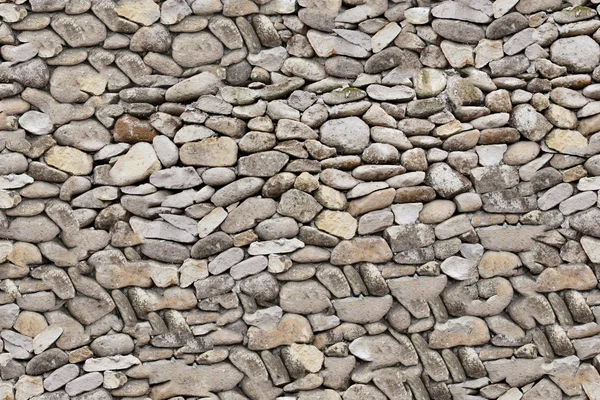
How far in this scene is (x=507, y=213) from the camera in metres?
4.29

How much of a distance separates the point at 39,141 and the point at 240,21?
1.18m

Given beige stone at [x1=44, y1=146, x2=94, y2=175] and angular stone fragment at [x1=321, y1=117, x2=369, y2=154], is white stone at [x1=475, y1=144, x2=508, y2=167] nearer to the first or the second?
angular stone fragment at [x1=321, y1=117, x2=369, y2=154]

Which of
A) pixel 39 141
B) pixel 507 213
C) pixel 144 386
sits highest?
pixel 39 141

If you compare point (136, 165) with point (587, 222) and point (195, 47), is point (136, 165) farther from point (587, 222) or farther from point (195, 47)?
point (587, 222)

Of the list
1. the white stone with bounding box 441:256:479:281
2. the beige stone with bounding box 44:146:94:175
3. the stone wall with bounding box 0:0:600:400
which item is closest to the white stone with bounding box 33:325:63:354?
the stone wall with bounding box 0:0:600:400

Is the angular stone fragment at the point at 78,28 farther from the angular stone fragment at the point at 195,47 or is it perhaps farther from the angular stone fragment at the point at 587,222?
the angular stone fragment at the point at 587,222

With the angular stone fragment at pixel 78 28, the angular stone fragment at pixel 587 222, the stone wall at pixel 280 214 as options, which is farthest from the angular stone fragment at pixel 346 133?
the angular stone fragment at pixel 78 28

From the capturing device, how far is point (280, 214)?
424cm

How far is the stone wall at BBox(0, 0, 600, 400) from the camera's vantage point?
423cm

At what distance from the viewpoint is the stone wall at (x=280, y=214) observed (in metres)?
4.23

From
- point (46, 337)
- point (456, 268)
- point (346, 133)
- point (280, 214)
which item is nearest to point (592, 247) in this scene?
point (456, 268)

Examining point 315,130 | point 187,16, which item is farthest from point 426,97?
point 187,16

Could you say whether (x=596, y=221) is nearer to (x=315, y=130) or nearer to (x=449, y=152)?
(x=449, y=152)

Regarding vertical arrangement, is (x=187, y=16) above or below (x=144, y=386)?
above
